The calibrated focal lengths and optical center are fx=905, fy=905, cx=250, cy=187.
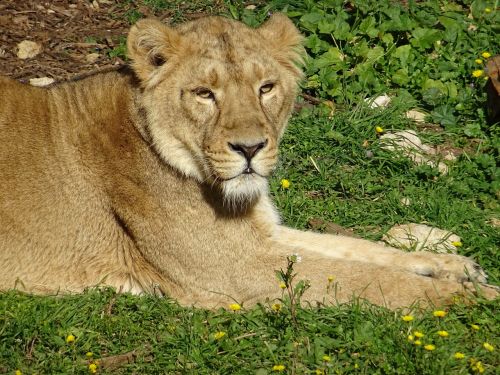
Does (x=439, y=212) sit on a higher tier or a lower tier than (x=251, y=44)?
lower

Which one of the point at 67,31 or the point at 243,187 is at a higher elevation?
the point at 243,187

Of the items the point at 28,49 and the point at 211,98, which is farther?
the point at 28,49

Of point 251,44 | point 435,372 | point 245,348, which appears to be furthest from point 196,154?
point 435,372

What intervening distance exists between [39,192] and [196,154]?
1062mm

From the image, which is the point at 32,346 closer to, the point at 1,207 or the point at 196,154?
the point at 1,207

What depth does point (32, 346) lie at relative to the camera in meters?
5.18

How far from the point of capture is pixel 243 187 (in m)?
5.36

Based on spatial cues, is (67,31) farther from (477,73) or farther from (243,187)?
(243,187)

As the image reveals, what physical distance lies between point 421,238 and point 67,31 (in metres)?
4.21

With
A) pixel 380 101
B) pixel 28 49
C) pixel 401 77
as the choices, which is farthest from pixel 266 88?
pixel 28 49

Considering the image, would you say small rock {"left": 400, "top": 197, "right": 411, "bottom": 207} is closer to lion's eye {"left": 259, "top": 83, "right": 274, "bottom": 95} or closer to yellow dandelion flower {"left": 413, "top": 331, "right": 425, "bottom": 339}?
Answer: lion's eye {"left": 259, "top": 83, "right": 274, "bottom": 95}

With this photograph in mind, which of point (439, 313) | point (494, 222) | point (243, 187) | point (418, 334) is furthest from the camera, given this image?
point (494, 222)

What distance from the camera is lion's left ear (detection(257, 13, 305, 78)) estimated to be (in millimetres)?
5879

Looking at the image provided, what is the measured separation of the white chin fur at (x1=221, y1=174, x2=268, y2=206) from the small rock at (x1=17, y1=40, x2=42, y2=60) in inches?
143
